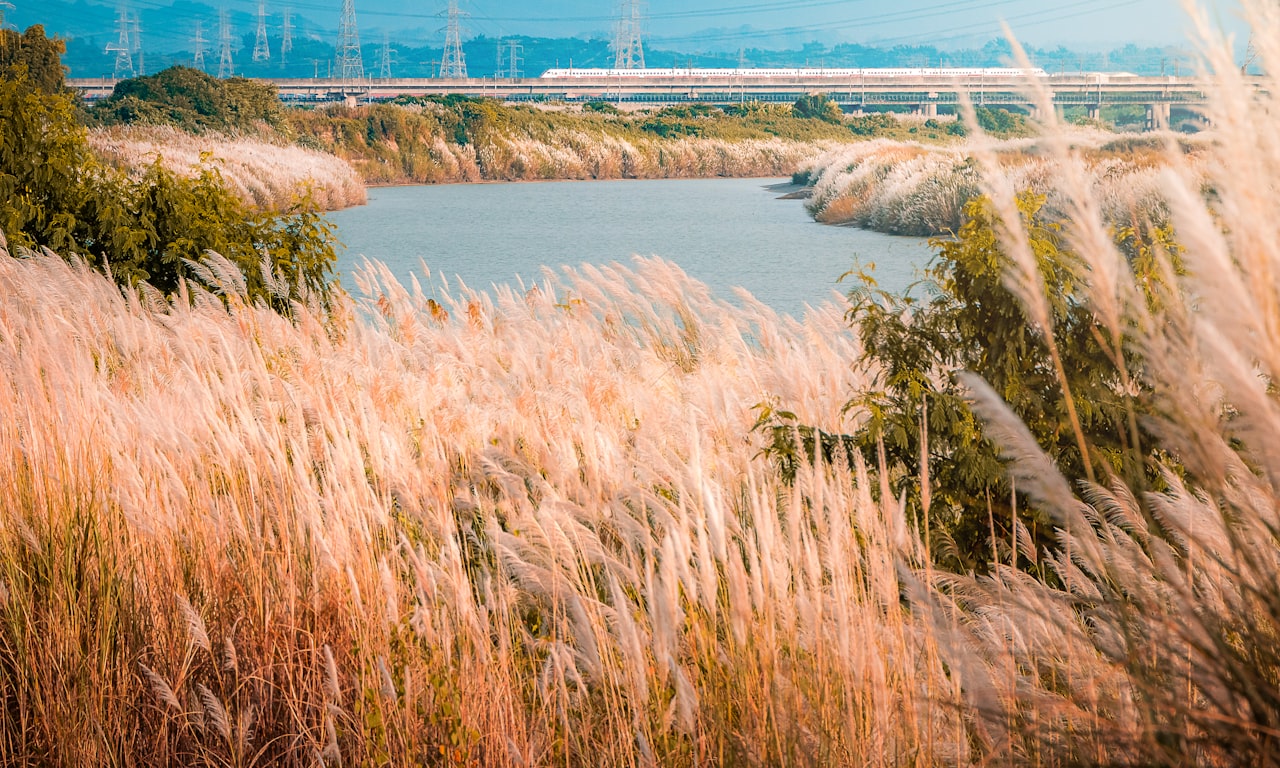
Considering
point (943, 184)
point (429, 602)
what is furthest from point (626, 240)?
point (429, 602)

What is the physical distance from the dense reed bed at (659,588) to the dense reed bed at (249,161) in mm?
15476

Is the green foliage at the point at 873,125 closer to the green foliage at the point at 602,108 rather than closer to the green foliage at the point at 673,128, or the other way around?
the green foliage at the point at 673,128

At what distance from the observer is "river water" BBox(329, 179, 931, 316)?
504 inches

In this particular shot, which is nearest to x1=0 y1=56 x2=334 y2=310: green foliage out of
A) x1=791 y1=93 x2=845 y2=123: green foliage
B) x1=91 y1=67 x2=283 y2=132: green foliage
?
x1=91 y1=67 x2=283 y2=132: green foliage

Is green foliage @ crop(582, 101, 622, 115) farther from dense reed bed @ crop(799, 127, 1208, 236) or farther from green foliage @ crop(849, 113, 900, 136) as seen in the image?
dense reed bed @ crop(799, 127, 1208, 236)

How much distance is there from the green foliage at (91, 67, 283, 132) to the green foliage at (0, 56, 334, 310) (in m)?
27.0

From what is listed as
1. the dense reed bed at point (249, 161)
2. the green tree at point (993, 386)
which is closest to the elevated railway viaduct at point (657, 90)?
the dense reed bed at point (249, 161)

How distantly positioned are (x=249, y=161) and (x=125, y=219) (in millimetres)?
16843

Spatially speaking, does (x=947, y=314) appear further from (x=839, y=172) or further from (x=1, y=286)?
(x=839, y=172)

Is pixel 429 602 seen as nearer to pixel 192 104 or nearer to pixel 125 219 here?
pixel 125 219

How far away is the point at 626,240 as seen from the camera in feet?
54.9

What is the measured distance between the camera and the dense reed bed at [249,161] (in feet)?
68.2

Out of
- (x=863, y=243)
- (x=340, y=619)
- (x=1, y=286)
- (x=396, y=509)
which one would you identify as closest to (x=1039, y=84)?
(x=340, y=619)

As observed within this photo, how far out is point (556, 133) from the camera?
3803cm
